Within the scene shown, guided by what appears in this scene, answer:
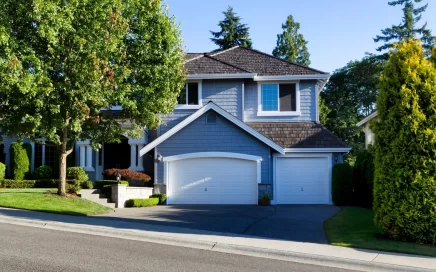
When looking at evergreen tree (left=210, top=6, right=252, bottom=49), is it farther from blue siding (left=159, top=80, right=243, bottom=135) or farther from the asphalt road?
the asphalt road

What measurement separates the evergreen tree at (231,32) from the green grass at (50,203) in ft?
102

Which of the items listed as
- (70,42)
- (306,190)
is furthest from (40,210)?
(306,190)

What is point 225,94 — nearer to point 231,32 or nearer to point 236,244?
point 236,244

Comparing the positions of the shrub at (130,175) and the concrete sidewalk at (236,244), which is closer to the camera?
the concrete sidewalk at (236,244)

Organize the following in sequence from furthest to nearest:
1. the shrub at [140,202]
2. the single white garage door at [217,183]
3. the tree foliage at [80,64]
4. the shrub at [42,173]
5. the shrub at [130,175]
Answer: the shrub at [42,173] < the shrub at [130,175] < the single white garage door at [217,183] < the shrub at [140,202] < the tree foliage at [80,64]

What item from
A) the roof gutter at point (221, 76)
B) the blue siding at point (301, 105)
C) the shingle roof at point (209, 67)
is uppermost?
the shingle roof at point (209, 67)

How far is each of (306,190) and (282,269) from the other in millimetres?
13121

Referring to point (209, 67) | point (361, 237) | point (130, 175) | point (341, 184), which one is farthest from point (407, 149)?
point (209, 67)

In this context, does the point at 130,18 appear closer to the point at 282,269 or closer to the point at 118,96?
the point at 118,96

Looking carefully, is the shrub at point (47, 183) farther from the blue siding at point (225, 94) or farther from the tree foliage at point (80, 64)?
the blue siding at point (225, 94)

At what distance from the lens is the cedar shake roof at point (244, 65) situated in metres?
22.4

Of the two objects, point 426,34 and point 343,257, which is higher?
point 426,34

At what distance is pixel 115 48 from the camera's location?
15.6 metres

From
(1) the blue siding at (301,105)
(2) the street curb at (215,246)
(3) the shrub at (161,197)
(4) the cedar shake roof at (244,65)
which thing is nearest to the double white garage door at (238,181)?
(3) the shrub at (161,197)
